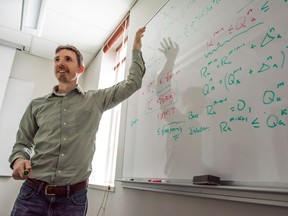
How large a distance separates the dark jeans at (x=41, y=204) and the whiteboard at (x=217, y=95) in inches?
16.3

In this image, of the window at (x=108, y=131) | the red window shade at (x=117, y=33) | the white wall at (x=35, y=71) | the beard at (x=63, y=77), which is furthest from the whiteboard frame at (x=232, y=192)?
the white wall at (x=35, y=71)

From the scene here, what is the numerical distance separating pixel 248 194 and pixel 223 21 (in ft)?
2.22

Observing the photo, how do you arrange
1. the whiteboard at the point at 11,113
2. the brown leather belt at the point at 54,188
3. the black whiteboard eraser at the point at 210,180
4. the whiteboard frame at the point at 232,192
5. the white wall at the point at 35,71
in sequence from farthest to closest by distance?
1. the white wall at the point at 35,71
2. the whiteboard at the point at 11,113
3. the brown leather belt at the point at 54,188
4. the black whiteboard eraser at the point at 210,180
5. the whiteboard frame at the point at 232,192

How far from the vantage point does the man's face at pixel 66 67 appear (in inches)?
51.2

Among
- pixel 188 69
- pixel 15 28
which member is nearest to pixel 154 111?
pixel 188 69

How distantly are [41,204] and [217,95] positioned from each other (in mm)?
930

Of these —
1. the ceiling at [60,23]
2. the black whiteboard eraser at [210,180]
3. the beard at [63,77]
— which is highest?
the ceiling at [60,23]

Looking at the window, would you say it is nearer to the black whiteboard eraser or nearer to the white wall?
the white wall

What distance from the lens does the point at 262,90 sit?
2.42 ft

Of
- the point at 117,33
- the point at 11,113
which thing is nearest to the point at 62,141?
the point at 117,33

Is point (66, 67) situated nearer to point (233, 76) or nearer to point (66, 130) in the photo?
point (66, 130)

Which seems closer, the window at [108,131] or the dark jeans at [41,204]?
the dark jeans at [41,204]

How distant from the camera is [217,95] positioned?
0.90 metres

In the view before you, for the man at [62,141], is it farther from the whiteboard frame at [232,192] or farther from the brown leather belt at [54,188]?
the whiteboard frame at [232,192]
